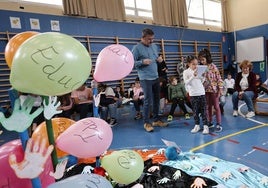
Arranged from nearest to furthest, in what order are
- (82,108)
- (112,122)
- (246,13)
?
(82,108) → (112,122) → (246,13)

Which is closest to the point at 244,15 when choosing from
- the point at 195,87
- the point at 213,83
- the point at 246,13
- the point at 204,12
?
the point at 246,13

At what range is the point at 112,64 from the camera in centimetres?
142

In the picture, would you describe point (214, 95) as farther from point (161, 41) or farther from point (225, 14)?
point (225, 14)

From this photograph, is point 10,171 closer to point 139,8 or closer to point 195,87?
point 195,87

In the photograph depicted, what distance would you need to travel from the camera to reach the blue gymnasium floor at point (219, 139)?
2.15m

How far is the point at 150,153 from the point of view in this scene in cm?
240

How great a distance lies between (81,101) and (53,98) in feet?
10.2

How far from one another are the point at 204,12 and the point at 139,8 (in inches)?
121

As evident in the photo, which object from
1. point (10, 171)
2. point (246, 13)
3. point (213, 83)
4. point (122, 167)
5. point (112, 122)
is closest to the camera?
point (10, 171)

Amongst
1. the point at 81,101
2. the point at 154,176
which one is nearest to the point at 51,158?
the point at 154,176

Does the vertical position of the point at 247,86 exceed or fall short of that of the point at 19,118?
it falls short

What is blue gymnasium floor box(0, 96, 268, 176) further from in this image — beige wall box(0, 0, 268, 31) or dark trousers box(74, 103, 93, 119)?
beige wall box(0, 0, 268, 31)

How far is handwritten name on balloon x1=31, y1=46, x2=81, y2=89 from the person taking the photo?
0.81m

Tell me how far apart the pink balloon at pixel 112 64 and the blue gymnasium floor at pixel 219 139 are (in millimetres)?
1361
